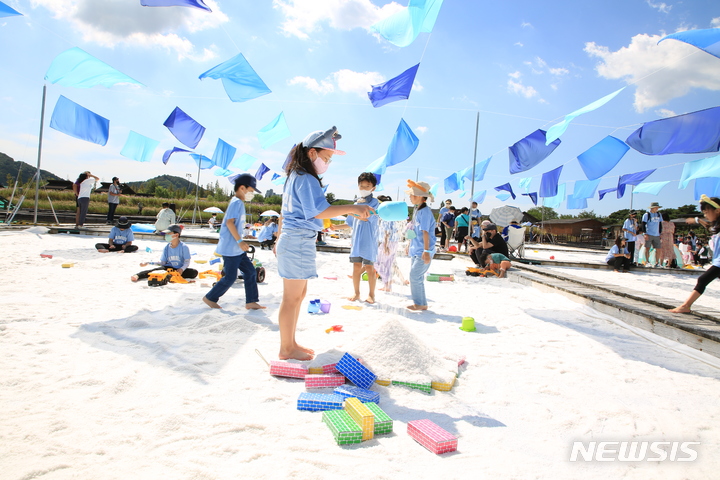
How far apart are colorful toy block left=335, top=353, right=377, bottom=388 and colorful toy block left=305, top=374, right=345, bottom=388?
0.07m

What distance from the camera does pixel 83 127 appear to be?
816 centimetres

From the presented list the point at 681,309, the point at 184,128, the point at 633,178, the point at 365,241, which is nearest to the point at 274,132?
the point at 184,128

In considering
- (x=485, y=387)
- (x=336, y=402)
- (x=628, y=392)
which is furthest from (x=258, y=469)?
(x=628, y=392)

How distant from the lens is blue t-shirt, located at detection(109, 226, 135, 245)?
28.3 ft

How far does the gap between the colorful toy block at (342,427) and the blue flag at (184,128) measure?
29.5 ft

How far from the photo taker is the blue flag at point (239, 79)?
254 inches

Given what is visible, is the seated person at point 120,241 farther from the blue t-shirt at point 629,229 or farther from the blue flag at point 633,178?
the blue flag at point 633,178

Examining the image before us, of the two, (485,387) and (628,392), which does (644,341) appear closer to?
(628,392)

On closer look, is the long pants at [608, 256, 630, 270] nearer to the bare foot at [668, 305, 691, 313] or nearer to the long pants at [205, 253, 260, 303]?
the bare foot at [668, 305, 691, 313]

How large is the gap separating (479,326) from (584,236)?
32.7 m

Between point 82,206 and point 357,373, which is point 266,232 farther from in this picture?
point 357,373

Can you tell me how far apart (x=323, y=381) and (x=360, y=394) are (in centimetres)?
33

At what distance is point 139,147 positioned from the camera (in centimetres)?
1100

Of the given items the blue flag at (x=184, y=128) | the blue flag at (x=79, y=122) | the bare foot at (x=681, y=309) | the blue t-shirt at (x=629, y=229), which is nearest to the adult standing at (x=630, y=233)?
the blue t-shirt at (x=629, y=229)
